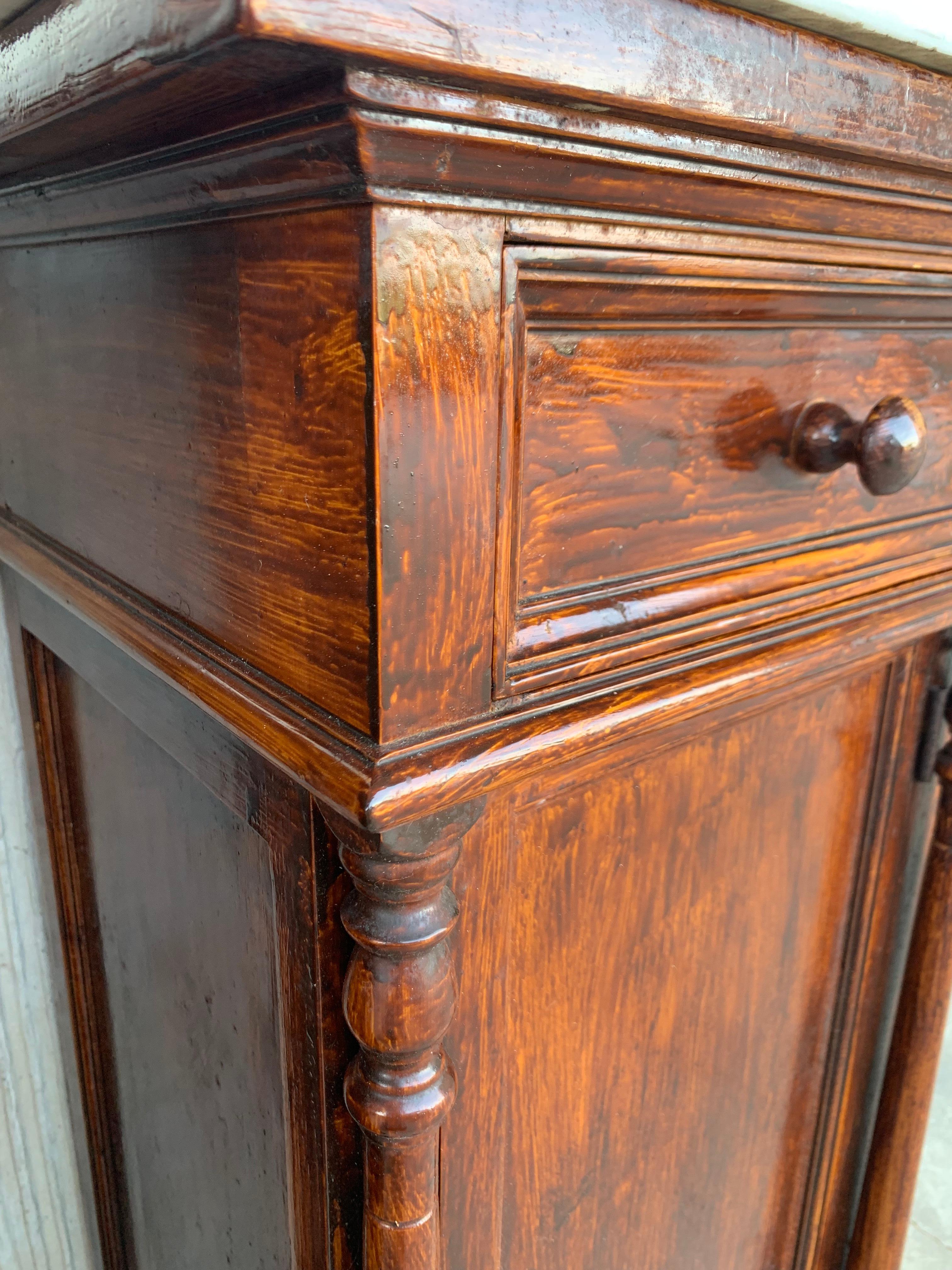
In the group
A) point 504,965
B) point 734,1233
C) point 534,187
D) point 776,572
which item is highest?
point 534,187

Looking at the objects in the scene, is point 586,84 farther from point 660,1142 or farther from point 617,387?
point 660,1142

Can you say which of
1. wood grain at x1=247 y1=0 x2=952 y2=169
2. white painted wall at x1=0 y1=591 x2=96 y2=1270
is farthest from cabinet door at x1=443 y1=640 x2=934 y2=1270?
white painted wall at x1=0 y1=591 x2=96 y2=1270

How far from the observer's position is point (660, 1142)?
0.50 metres

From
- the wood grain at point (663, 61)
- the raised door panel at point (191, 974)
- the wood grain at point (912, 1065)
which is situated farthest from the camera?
the wood grain at point (912, 1065)

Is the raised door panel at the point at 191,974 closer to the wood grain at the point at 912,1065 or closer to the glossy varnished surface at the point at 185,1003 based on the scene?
the glossy varnished surface at the point at 185,1003

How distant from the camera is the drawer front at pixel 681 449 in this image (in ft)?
0.96

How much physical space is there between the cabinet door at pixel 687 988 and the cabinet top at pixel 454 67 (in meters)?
0.23

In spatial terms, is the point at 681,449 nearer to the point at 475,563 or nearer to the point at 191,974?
the point at 475,563

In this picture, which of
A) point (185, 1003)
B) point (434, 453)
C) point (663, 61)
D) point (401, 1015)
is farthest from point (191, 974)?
point (663, 61)

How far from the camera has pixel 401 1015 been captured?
1.01ft

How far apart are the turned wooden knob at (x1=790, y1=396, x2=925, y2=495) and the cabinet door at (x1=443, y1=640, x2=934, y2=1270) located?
13 centimetres

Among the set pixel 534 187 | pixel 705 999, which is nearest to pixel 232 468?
pixel 534 187

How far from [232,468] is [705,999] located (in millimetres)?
369

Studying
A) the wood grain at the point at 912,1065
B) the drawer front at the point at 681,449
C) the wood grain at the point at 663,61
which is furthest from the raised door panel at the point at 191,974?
the wood grain at the point at 912,1065
